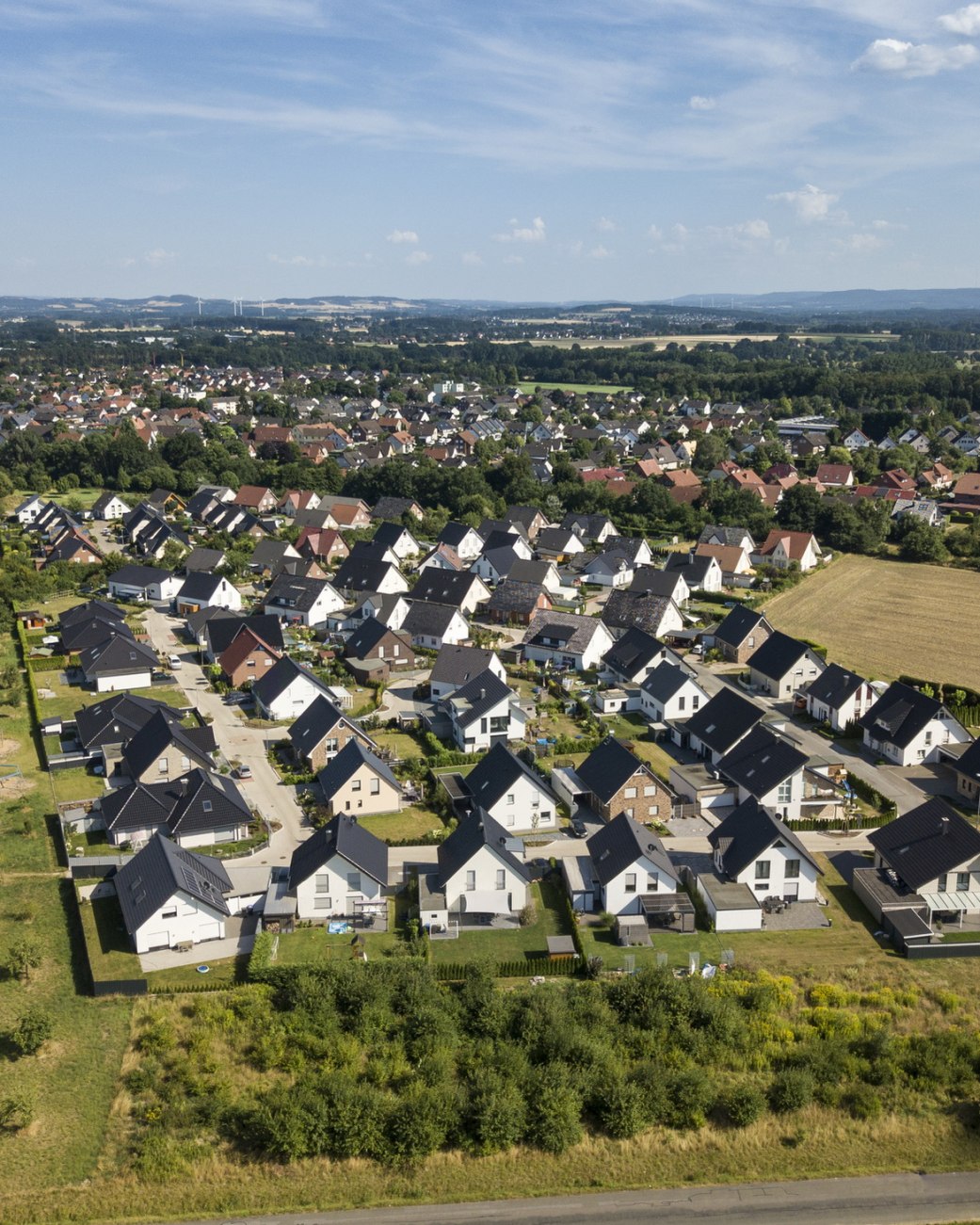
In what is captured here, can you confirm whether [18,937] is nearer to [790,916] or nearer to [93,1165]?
[93,1165]

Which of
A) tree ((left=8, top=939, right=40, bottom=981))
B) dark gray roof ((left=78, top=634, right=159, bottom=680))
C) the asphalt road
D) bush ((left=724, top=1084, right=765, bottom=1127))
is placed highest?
dark gray roof ((left=78, top=634, right=159, bottom=680))

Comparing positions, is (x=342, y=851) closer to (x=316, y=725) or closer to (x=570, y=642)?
(x=316, y=725)

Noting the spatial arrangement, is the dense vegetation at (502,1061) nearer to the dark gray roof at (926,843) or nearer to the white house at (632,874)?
the white house at (632,874)

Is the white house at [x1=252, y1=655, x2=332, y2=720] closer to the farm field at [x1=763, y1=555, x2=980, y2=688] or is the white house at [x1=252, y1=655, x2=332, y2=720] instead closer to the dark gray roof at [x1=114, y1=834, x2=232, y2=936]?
the dark gray roof at [x1=114, y1=834, x2=232, y2=936]

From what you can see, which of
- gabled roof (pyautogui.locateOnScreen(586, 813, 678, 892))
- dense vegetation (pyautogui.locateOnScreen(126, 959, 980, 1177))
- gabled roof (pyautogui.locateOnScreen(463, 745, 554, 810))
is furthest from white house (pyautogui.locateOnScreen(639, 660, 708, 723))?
dense vegetation (pyautogui.locateOnScreen(126, 959, 980, 1177))

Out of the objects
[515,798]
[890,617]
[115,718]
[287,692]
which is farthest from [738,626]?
→ [115,718]

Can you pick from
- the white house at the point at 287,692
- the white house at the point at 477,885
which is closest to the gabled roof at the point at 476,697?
the white house at the point at 287,692
